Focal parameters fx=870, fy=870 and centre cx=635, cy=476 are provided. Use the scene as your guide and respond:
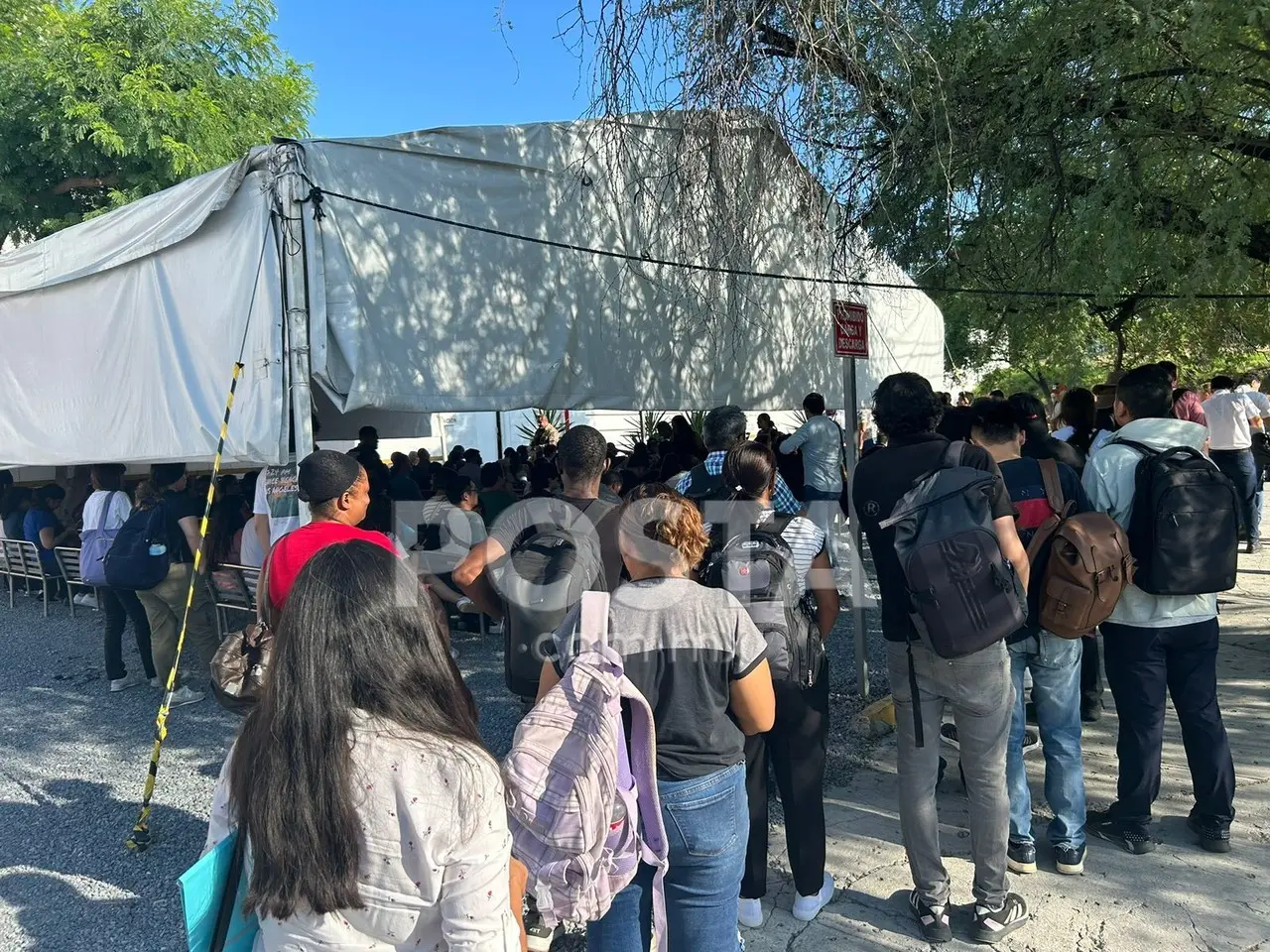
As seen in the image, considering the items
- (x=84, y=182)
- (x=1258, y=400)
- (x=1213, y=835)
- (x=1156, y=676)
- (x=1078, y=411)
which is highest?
(x=84, y=182)

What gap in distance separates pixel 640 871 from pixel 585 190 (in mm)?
4400

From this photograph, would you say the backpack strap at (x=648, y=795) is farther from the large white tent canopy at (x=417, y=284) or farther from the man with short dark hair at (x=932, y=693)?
the large white tent canopy at (x=417, y=284)

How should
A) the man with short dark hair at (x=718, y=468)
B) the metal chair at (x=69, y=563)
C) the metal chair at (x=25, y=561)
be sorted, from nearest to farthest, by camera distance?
1. the man with short dark hair at (x=718, y=468)
2. the metal chair at (x=69, y=563)
3. the metal chair at (x=25, y=561)

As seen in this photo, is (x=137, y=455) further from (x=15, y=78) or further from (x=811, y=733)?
(x=15, y=78)

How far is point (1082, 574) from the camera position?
10.7ft

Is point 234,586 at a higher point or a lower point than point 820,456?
lower

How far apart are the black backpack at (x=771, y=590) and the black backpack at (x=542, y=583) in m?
0.51

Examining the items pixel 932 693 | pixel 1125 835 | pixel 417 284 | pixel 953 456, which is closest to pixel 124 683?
pixel 417 284

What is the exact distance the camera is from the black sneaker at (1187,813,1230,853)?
11.6 ft

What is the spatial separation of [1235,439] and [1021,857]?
7698mm

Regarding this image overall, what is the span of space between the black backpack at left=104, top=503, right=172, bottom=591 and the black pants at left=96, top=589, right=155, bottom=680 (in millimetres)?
348

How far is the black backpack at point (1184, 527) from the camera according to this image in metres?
3.42

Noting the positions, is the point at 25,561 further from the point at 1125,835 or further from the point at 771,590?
the point at 1125,835

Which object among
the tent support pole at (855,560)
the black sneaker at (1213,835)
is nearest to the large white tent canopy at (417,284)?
the tent support pole at (855,560)
